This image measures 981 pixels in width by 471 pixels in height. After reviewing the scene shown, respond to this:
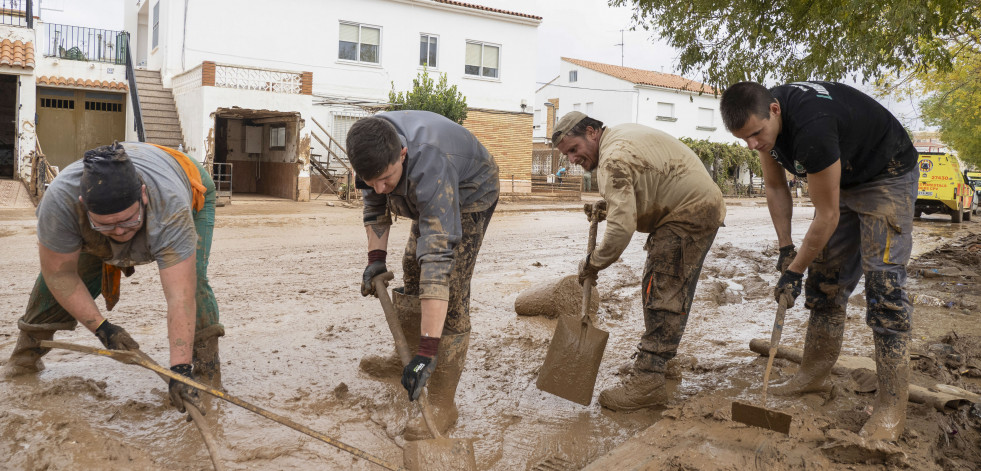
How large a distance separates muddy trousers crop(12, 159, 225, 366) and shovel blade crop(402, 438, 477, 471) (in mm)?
1382

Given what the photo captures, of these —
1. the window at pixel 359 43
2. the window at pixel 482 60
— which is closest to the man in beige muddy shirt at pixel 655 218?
the window at pixel 359 43

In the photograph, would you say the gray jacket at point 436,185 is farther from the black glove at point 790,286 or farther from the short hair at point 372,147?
the black glove at point 790,286

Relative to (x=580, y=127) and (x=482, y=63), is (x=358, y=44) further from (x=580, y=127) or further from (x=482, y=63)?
(x=580, y=127)

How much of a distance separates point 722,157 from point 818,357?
27.8 metres

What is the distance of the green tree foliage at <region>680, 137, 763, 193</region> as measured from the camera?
1153 inches

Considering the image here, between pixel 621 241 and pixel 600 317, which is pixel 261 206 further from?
pixel 621 241

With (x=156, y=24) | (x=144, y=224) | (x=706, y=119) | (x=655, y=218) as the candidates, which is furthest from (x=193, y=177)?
(x=706, y=119)

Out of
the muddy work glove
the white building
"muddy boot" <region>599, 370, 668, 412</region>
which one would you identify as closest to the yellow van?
the white building

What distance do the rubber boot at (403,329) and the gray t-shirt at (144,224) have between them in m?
1.13

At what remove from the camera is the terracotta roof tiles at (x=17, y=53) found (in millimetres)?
14203

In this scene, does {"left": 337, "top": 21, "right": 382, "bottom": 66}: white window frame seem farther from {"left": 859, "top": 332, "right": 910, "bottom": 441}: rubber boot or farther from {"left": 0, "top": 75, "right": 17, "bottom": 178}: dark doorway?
{"left": 859, "top": 332, "right": 910, "bottom": 441}: rubber boot

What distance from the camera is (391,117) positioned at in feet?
10.6

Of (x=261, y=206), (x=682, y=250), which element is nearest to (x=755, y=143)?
(x=682, y=250)

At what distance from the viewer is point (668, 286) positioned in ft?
12.4
